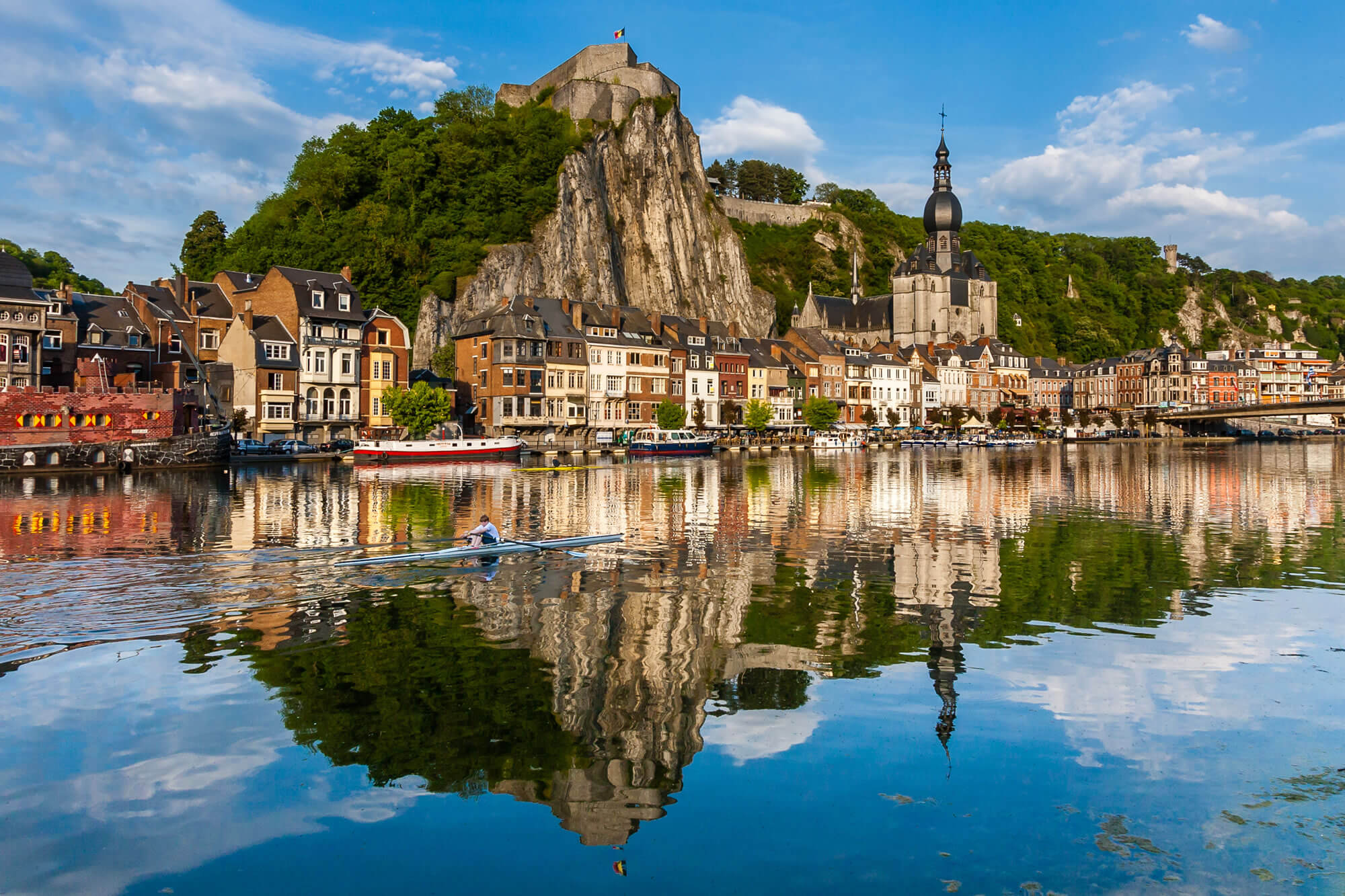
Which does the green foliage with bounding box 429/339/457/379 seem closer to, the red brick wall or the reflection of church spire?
the red brick wall

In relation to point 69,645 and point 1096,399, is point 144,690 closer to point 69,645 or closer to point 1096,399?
point 69,645

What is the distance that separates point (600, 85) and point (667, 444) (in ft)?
159

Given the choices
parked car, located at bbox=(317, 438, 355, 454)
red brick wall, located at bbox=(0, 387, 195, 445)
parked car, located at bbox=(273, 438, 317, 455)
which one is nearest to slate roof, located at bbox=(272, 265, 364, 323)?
parked car, located at bbox=(317, 438, 355, 454)

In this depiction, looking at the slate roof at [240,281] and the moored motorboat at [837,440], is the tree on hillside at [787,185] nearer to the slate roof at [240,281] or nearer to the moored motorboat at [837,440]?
the moored motorboat at [837,440]

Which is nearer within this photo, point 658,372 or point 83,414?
point 83,414

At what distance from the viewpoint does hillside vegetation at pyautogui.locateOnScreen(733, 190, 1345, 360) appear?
472 feet

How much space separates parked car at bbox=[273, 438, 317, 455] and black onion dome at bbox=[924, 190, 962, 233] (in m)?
107

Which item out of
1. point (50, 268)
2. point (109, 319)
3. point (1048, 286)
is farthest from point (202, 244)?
point (1048, 286)

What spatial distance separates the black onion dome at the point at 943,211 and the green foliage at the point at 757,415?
6476cm

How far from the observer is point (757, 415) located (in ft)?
306

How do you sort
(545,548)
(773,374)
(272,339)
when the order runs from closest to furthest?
(545,548) → (272,339) → (773,374)

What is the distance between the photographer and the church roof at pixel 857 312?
13975 centimetres

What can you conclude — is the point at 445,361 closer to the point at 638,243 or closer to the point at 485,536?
the point at 638,243

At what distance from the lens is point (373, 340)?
7262 cm
